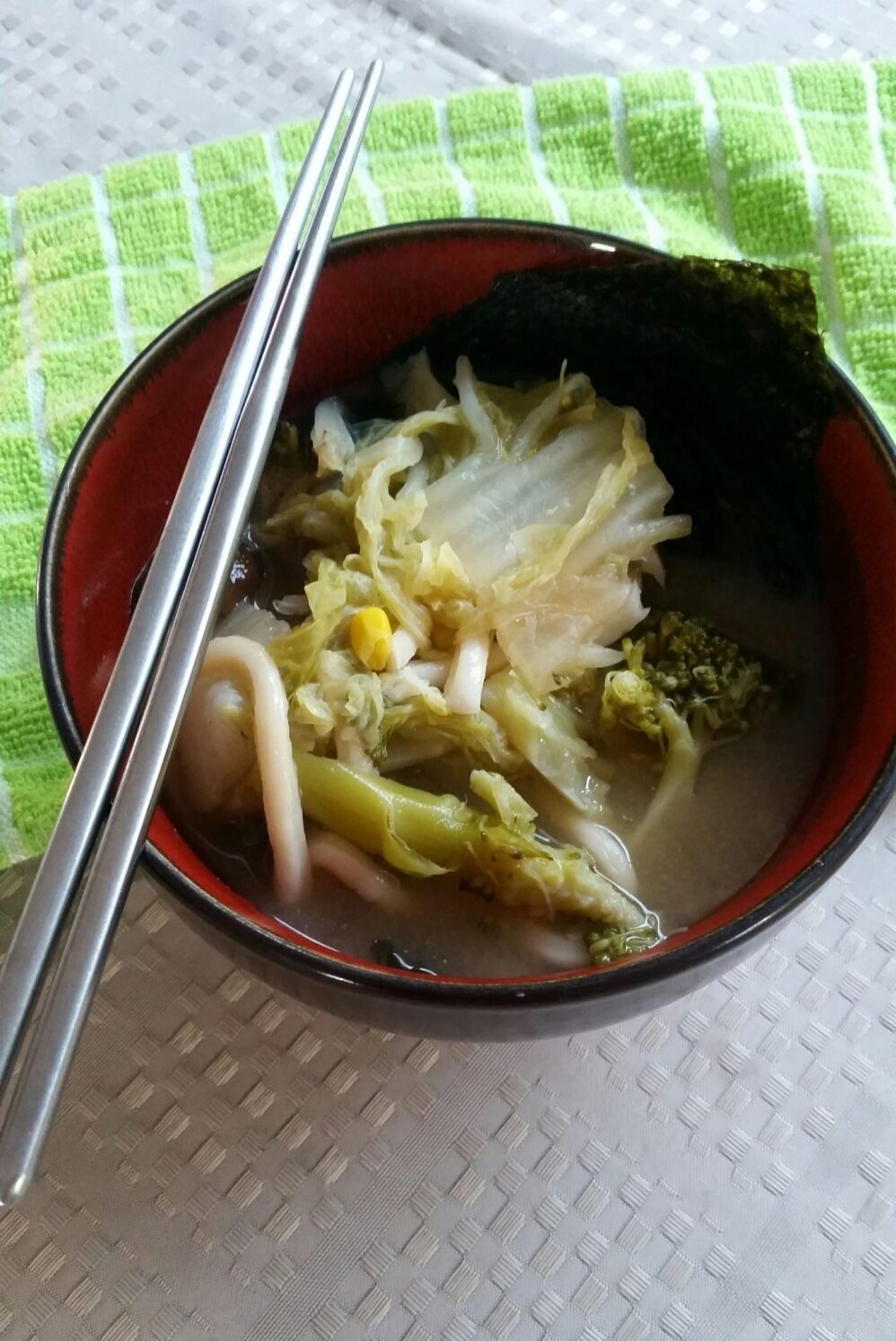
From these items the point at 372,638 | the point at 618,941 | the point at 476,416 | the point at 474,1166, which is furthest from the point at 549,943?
the point at 476,416

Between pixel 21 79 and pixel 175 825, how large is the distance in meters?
1.09

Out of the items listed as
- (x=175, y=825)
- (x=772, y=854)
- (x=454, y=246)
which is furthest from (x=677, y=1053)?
(x=454, y=246)

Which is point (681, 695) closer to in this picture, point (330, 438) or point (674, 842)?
point (674, 842)

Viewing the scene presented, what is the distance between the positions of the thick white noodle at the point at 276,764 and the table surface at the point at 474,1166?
110 millimetres

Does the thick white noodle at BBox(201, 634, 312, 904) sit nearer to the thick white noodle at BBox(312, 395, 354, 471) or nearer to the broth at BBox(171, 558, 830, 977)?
the broth at BBox(171, 558, 830, 977)

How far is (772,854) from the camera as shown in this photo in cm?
91

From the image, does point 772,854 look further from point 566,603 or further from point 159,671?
point 159,671

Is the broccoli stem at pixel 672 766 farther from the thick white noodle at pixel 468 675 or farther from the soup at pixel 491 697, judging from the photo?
the thick white noodle at pixel 468 675

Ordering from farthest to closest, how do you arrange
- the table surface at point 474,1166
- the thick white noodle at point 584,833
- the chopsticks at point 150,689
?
the thick white noodle at point 584,833 → the table surface at point 474,1166 → the chopsticks at point 150,689

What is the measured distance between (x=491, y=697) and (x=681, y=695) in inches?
6.2

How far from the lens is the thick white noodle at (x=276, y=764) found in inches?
33.8

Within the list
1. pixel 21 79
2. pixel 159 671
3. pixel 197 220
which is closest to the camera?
pixel 159 671

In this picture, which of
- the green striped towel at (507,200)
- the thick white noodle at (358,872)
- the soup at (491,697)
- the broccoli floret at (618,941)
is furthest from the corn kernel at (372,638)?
the green striped towel at (507,200)

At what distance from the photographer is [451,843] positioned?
0.86m
